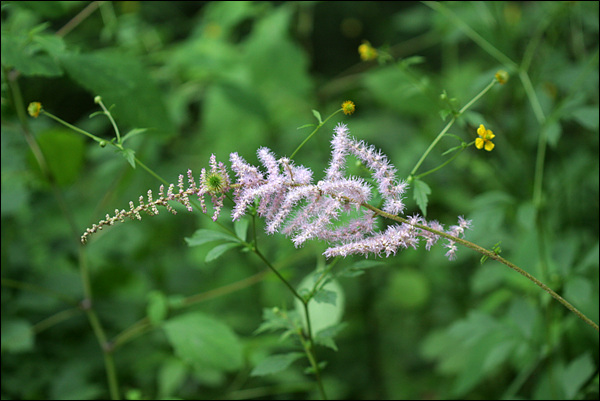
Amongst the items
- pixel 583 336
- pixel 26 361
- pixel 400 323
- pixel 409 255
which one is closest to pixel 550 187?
pixel 583 336

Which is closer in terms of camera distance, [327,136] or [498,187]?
[498,187]

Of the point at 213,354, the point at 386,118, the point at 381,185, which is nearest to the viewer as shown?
the point at 381,185

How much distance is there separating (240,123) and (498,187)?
153 centimetres

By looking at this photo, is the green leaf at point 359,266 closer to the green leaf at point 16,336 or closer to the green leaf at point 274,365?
the green leaf at point 274,365

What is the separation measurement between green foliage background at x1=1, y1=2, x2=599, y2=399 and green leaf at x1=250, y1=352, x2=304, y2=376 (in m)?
0.01

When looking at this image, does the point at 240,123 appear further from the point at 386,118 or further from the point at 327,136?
the point at 386,118

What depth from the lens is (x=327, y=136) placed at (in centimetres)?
304

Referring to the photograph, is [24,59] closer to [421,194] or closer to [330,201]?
[330,201]

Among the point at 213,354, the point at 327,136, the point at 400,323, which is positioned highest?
the point at 327,136

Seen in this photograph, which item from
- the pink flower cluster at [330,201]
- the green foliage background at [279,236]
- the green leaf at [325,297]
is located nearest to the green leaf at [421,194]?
the pink flower cluster at [330,201]

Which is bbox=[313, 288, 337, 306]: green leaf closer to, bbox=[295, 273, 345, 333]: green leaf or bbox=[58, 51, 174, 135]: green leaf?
bbox=[295, 273, 345, 333]: green leaf

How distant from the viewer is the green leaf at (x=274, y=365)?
51.1 inches

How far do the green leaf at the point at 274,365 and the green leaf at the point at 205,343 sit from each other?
410 millimetres

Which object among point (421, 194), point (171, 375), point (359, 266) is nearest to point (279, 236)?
point (171, 375)
